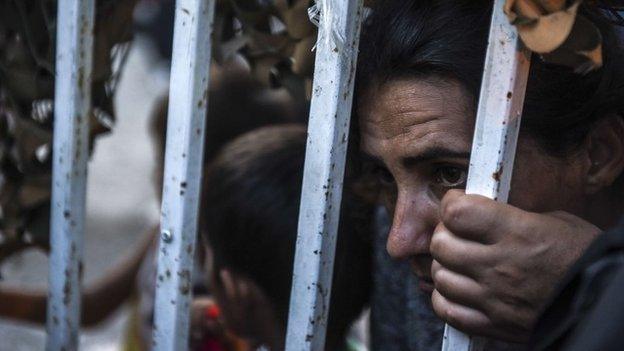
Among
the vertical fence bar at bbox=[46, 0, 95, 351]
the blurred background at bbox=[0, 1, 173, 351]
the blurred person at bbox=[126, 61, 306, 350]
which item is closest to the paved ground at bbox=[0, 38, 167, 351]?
the blurred background at bbox=[0, 1, 173, 351]

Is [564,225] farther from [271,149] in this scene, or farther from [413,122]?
[271,149]

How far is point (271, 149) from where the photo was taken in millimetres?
2090

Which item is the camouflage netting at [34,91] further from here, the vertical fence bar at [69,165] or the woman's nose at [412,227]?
the woman's nose at [412,227]

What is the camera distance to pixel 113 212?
5.80m

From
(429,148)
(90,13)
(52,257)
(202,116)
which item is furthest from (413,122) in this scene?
(52,257)

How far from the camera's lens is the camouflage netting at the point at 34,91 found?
167cm

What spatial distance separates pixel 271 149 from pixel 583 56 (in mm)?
1098

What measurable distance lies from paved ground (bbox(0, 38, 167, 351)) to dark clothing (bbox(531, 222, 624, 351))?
2.77m

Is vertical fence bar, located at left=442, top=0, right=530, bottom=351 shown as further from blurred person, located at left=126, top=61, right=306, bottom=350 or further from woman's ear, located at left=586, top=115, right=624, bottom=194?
blurred person, located at left=126, top=61, right=306, bottom=350

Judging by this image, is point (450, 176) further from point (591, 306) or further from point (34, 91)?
point (34, 91)

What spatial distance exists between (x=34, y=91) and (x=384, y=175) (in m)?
0.68

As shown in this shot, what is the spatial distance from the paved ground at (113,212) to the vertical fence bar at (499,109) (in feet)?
8.76

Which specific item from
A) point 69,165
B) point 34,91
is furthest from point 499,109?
point 34,91

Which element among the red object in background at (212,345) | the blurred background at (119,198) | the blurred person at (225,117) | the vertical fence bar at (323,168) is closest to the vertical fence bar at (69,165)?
the vertical fence bar at (323,168)
